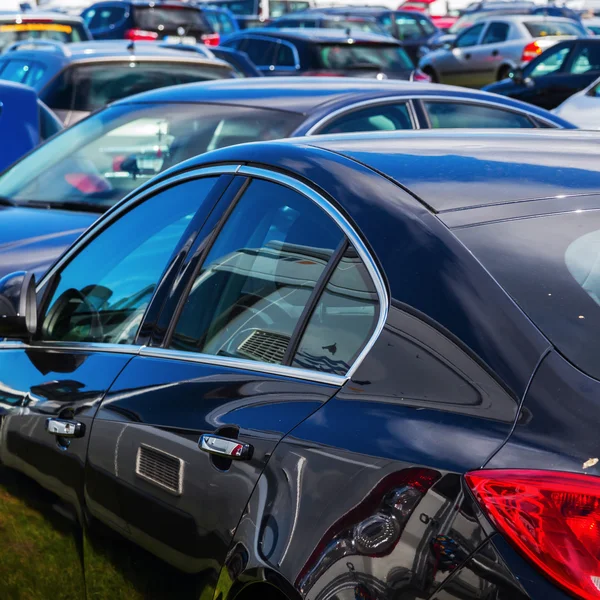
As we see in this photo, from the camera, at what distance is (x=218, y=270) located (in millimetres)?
2758

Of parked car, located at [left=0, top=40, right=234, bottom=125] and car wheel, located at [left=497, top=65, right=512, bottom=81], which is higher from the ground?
parked car, located at [left=0, top=40, right=234, bottom=125]

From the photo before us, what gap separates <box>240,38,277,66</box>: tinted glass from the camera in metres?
16.9

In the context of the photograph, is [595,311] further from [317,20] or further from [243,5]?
[243,5]

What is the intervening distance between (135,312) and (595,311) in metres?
1.33

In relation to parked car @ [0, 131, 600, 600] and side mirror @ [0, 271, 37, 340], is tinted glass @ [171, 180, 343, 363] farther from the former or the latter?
side mirror @ [0, 271, 37, 340]

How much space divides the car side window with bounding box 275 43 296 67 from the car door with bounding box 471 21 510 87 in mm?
8623

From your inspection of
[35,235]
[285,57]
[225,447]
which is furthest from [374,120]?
[285,57]

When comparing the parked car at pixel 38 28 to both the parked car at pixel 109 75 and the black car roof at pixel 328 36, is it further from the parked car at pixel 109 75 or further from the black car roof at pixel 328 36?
the parked car at pixel 109 75

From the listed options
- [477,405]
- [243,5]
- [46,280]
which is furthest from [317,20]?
[477,405]

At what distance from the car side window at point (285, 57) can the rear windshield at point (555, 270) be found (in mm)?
13878

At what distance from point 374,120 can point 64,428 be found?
3.70 m

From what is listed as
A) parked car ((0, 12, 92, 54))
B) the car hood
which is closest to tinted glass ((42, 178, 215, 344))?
the car hood

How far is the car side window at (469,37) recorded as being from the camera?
2514 centimetres

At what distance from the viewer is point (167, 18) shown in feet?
67.3
